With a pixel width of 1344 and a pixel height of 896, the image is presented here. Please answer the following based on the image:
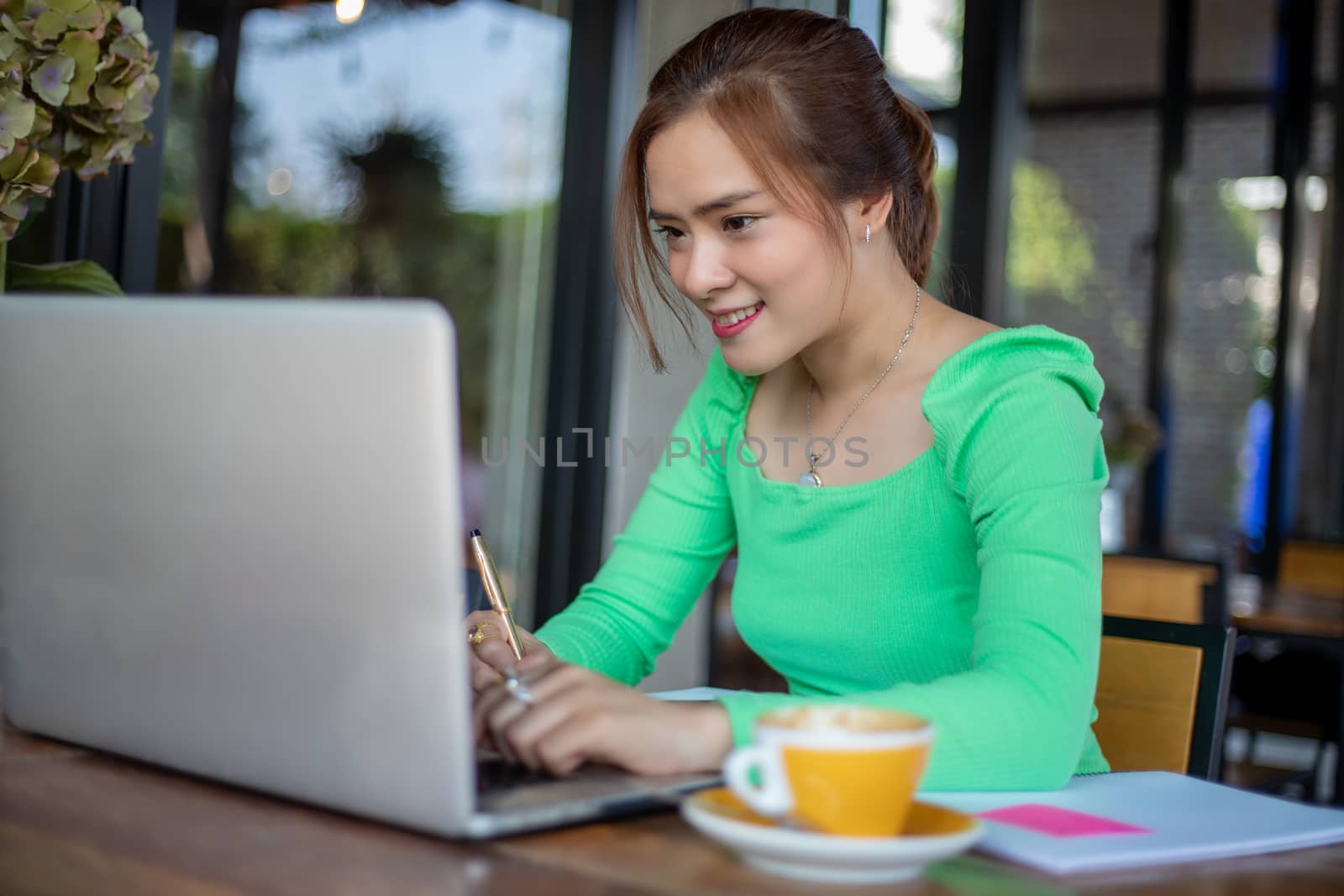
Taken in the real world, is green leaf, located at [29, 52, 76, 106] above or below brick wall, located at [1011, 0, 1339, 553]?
below

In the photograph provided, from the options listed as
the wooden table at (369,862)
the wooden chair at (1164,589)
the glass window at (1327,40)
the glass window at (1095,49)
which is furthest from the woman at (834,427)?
the glass window at (1095,49)

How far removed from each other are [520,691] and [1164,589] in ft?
6.19

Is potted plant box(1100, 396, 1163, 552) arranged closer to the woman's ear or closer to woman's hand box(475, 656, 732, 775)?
the woman's ear

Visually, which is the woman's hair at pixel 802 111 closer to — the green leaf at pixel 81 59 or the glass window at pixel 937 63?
the green leaf at pixel 81 59

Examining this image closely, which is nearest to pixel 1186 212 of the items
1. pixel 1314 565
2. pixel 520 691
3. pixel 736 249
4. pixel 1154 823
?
pixel 1314 565

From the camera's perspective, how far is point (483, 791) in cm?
82

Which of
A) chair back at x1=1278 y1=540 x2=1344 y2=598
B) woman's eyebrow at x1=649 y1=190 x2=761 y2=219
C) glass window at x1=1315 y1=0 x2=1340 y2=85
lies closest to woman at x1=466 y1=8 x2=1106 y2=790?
woman's eyebrow at x1=649 y1=190 x2=761 y2=219

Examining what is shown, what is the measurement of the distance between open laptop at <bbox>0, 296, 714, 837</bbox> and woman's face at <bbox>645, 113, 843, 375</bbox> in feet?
1.97

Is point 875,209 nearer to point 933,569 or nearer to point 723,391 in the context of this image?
point 723,391

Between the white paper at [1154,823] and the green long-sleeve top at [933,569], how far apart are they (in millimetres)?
32

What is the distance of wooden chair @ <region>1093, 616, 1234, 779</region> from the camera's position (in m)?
1.35

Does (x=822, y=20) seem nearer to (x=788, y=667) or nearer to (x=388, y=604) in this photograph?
(x=788, y=667)

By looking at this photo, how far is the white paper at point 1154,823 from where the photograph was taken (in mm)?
787

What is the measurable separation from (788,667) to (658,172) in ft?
1.73
